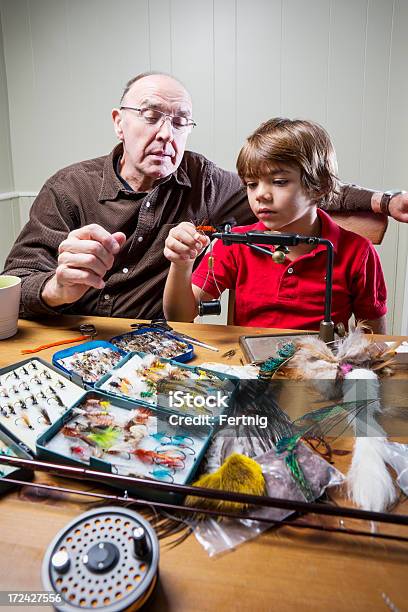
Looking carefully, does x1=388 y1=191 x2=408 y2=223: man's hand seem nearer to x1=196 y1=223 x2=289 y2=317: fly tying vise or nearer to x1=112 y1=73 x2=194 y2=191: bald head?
x1=196 y1=223 x2=289 y2=317: fly tying vise

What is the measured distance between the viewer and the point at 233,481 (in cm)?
62

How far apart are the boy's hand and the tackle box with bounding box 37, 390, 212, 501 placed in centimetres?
50

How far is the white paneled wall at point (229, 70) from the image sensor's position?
2.53m

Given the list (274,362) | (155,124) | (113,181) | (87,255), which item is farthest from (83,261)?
(155,124)

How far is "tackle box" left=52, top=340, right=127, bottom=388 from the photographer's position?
0.91 m

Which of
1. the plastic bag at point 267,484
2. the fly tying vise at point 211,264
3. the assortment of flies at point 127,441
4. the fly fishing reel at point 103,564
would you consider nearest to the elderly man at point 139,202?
the fly tying vise at point 211,264

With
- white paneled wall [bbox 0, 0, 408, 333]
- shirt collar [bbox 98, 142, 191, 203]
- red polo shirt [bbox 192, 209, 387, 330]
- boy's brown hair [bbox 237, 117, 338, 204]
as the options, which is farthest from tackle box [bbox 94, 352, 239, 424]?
white paneled wall [bbox 0, 0, 408, 333]

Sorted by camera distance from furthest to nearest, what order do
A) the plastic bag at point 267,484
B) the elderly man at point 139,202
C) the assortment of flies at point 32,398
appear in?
the elderly man at point 139,202
the assortment of flies at point 32,398
the plastic bag at point 267,484

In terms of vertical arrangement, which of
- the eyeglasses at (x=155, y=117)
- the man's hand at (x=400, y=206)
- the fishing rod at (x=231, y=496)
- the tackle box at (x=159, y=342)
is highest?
the eyeglasses at (x=155, y=117)

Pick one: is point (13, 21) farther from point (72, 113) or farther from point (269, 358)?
point (269, 358)

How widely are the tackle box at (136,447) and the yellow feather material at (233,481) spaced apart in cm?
3

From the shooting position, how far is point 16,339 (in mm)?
1185

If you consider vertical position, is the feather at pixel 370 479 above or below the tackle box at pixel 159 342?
above

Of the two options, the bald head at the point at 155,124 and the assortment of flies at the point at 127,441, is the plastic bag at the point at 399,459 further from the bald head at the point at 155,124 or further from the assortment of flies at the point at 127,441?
the bald head at the point at 155,124
